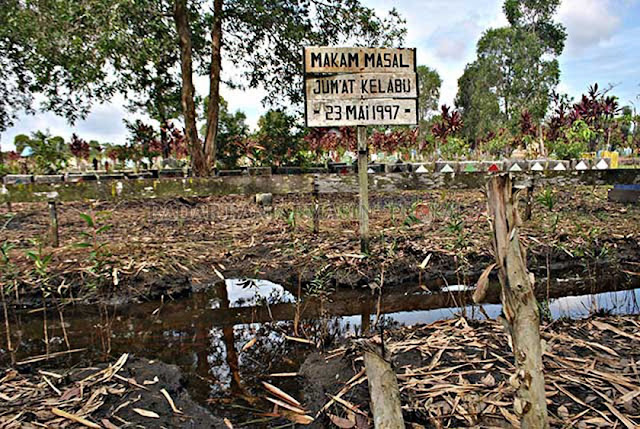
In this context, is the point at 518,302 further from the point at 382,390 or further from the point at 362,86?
the point at 362,86

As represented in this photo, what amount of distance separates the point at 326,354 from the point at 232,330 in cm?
103

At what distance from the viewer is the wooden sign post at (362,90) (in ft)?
15.2

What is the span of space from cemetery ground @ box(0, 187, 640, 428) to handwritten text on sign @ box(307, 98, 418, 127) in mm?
1536

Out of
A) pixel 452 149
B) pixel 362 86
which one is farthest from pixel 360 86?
pixel 452 149

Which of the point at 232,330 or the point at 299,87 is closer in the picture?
the point at 232,330

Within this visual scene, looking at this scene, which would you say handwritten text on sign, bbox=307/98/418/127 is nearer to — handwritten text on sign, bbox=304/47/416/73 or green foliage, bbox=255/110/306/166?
handwritten text on sign, bbox=304/47/416/73

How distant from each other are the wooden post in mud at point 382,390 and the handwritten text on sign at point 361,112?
3.02 meters

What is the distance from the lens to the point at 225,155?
1413 cm

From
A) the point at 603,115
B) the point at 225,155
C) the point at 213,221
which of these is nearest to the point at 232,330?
the point at 213,221

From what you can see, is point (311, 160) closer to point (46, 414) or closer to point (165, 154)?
point (165, 154)

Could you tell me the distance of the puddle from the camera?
294cm

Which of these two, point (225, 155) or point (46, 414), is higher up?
point (225, 155)

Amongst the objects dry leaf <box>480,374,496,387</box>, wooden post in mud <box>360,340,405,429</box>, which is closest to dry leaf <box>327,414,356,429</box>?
wooden post in mud <box>360,340,405,429</box>

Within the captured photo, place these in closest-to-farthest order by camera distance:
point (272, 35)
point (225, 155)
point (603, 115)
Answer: point (272, 35) < point (225, 155) < point (603, 115)
